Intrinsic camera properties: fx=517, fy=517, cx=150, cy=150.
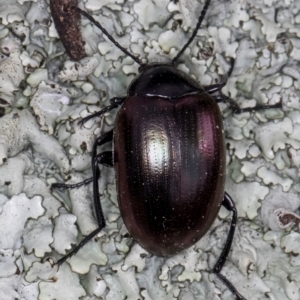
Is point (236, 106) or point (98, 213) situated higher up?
point (236, 106)

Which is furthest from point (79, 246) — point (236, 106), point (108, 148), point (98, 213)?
point (236, 106)

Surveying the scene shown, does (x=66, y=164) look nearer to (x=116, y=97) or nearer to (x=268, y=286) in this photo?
(x=116, y=97)

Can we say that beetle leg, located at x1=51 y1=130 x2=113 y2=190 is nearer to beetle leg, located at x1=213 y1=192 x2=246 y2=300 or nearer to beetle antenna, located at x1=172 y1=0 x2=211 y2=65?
beetle antenna, located at x1=172 y1=0 x2=211 y2=65

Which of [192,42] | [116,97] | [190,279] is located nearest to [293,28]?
[192,42]

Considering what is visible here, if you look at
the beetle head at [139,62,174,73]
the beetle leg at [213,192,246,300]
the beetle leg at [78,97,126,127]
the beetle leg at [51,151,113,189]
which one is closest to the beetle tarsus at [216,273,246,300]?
the beetle leg at [213,192,246,300]

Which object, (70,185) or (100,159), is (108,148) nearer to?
(100,159)

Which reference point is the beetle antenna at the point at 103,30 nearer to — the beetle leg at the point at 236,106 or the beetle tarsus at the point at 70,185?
the beetle leg at the point at 236,106
